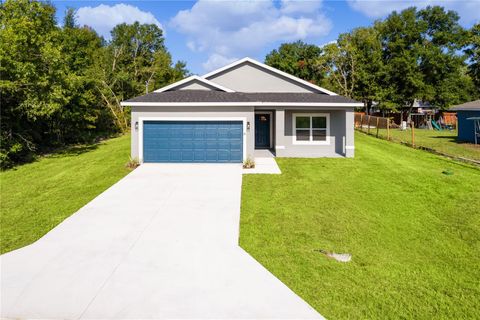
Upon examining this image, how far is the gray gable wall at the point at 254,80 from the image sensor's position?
2144 centimetres

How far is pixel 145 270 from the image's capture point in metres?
6.89

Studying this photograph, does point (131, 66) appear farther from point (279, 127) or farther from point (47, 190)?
point (47, 190)

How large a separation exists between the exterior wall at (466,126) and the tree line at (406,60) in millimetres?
17866

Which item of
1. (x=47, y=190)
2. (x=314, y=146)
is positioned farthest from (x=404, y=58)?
(x=47, y=190)

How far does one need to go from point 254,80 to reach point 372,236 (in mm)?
14628

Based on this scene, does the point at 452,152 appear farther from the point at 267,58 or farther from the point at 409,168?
the point at 267,58

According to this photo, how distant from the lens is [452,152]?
21453 millimetres

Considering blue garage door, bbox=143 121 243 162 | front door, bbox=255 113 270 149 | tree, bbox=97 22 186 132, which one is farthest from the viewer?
tree, bbox=97 22 186 132

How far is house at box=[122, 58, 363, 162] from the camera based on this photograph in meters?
16.9

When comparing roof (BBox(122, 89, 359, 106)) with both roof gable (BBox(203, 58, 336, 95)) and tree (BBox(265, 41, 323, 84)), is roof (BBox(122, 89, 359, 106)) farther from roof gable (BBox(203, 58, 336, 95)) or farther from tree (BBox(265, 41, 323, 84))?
tree (BBox(265, 41, 323, 84))

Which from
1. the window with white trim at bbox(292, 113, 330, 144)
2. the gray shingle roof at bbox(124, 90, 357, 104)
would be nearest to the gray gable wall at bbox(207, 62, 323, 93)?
the gray shingle roof at bbox(124, 90, 357, 104)

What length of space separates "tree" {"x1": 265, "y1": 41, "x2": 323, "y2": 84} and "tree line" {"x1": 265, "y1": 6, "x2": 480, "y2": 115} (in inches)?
357

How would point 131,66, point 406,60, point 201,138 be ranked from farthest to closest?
point 131,66
point 406,60
point 201,138

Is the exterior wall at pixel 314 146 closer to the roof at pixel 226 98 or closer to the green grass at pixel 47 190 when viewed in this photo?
the roof at pixel 226 98
